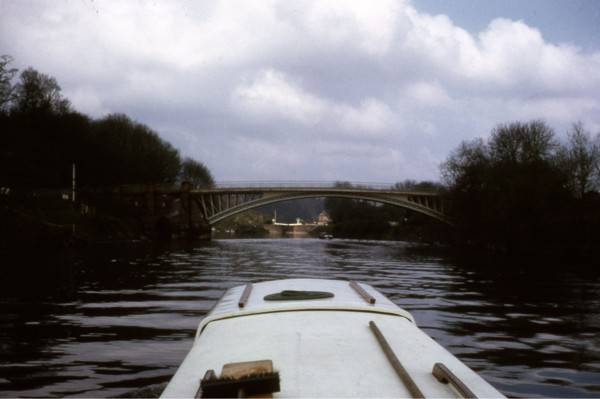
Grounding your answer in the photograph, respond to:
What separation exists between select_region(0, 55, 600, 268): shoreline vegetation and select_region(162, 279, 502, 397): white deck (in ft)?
98.6

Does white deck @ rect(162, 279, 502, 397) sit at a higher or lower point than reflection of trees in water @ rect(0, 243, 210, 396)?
higher

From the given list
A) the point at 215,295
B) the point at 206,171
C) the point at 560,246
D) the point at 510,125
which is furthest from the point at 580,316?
the point at 206,171

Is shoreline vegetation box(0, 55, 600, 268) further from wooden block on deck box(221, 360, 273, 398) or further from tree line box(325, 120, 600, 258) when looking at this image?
wooden block on deck box(221, 360, 273, 398)

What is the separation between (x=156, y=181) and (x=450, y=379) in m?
72.1

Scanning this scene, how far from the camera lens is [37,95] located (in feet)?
185

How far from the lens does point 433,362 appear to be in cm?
348

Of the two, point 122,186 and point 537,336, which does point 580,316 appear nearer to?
point 537,336

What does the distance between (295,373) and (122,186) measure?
197 feet

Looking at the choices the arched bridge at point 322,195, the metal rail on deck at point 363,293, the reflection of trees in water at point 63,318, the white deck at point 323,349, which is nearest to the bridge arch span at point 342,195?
the arched bridge at point 322,195

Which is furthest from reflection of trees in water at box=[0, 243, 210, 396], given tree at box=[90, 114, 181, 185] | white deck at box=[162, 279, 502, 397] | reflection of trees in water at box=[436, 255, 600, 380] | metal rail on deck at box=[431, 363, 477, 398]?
tree at box=[90, 114, 181, 185]

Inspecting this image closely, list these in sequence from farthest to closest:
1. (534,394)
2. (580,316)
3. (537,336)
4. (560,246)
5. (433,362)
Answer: (560,246) < (580,316) < (537,336) < (534,394) < (433,362)

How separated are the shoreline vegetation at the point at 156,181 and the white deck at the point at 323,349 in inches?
1183

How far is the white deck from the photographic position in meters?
2.93

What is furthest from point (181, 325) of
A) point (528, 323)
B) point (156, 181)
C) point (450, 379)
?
point (156, 181)
